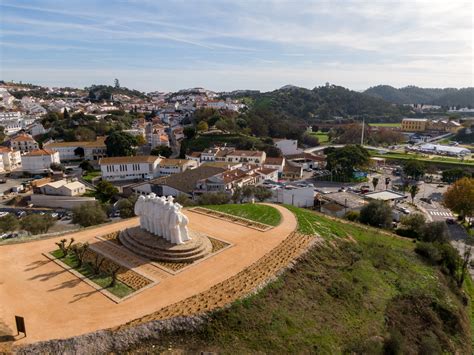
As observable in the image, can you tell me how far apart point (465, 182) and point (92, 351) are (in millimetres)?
43417

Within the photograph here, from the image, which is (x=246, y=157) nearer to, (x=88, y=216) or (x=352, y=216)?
(x=352, y=216)

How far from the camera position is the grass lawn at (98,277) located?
1570 centimetres

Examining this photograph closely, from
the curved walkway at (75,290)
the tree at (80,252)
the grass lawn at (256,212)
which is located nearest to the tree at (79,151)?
the grass lawn at (256,212)

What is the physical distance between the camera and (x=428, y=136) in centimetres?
11262

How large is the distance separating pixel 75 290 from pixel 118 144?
53701 millimetres

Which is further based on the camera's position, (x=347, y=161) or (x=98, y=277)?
(x=347, y=161)

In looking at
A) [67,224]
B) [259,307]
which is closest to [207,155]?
[67,224]

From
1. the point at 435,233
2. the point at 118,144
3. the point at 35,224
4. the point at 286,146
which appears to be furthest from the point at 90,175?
the point at 435,233

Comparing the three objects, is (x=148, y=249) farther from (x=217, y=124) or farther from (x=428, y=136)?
(x=428, y=136)

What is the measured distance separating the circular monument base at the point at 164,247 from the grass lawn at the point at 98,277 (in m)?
2.57

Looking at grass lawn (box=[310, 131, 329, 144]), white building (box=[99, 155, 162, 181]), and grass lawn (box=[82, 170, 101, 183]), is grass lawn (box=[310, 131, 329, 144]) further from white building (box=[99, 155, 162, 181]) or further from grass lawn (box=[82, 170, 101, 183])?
grass lawn (box=[82, 170, 101, 183])

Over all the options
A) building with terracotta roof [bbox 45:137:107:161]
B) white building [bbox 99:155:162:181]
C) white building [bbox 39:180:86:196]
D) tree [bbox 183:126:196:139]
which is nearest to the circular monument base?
white building [bbox 39:180:86:196]

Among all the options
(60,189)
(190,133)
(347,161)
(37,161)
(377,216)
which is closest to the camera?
(377,216)

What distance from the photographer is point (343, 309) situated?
16719mm
